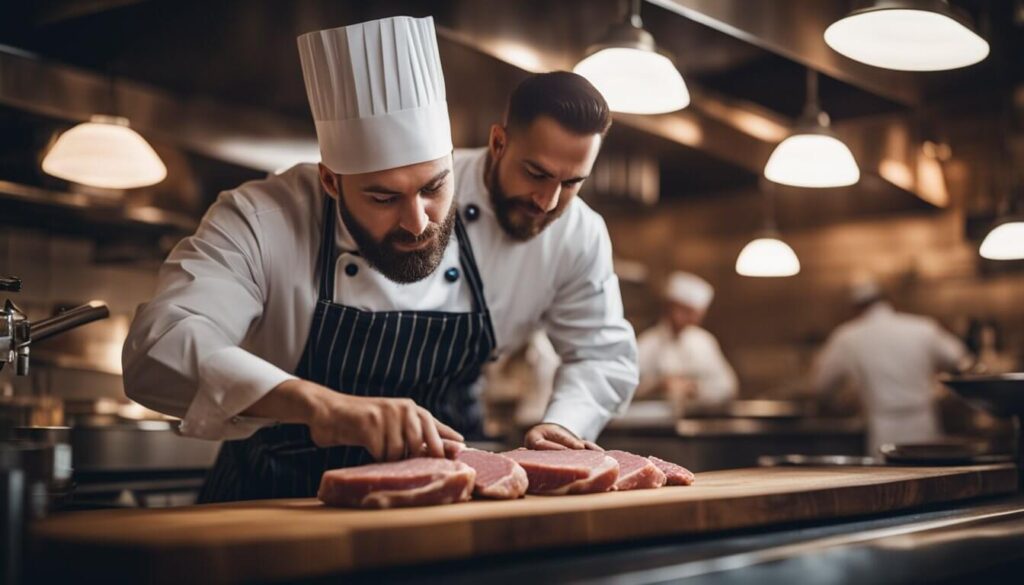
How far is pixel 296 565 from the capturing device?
3.84 feet

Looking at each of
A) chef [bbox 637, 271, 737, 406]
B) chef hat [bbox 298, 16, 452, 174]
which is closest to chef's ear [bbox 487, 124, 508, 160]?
chef hat [bbox 298, 16, 452, 174]

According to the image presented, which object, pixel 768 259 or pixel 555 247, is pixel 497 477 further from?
pixel 768 259

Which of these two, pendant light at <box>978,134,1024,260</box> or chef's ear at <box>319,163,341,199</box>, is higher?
pendant light at <box>978,134,1024,260</box>

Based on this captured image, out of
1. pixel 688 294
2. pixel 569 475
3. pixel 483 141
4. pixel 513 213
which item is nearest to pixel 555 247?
pixel 513 213

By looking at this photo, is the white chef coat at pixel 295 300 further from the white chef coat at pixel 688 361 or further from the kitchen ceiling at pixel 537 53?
the white chef coat at pixel 688 361

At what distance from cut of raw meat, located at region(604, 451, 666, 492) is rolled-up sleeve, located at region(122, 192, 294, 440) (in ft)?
1.97

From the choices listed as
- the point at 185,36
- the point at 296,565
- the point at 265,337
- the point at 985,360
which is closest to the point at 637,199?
the point at 985,360

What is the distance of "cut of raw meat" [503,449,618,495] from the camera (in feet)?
5.84

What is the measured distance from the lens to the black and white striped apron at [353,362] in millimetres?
2264

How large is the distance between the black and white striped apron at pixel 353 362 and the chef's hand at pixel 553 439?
24 cm

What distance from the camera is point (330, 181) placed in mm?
2184

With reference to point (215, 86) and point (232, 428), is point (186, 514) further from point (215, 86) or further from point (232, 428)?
point (215, 86)

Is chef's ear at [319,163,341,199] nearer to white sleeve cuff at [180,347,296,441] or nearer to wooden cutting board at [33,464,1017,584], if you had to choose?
white sleeve cuff at [180,347,296,441]

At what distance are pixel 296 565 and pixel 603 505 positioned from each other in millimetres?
466
